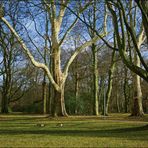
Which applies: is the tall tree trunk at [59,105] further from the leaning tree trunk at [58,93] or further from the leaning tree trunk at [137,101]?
the leaning tree trunk at [137,101]

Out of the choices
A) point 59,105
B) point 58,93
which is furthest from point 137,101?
point 58,93

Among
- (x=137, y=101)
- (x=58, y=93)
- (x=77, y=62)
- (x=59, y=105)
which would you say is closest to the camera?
(x=59, y=105)

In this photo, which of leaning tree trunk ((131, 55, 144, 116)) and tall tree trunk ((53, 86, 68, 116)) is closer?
tall tree trunk ((53, 86, 68, 116))

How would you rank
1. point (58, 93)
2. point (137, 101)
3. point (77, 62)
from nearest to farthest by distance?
point (58, 93)
point (137, 101)
point (77, 62)

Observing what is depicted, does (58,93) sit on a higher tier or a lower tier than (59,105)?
higher

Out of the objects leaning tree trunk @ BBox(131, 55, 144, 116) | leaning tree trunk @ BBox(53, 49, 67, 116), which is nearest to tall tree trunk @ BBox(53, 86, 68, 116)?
leaning tree trunk @ BBox(53, 49, 67, 116)

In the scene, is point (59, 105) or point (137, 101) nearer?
point (59, 105)

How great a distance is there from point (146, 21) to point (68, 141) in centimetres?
790

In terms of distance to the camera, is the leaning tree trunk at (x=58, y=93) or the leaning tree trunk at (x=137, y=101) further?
the leaning tree trunk at (x=137, y=101)

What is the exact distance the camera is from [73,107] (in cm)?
5041

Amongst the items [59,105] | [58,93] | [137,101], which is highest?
[58,93]

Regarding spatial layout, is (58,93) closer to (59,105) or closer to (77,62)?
(59,105)

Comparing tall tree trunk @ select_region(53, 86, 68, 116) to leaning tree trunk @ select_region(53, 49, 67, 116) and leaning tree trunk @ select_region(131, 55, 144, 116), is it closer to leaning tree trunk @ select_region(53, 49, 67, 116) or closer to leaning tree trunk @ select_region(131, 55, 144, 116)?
leaning tree trunk @ select_region(53, 49, 67, 116)

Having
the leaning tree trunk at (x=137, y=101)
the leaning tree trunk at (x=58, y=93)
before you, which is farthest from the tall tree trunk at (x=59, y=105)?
the leaning tree trunk at (x=137, y=101)
